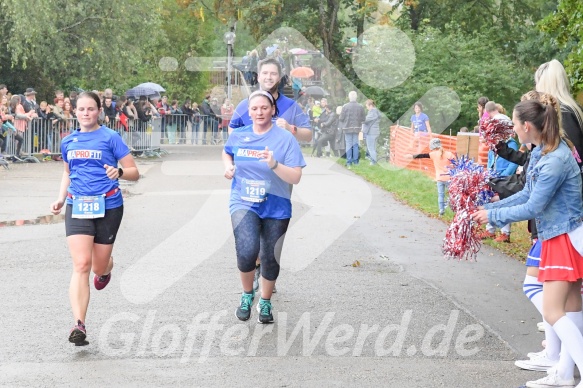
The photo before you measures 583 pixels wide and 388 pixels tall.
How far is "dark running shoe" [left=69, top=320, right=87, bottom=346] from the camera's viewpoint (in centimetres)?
696

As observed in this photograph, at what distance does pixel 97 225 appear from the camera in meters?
7.53

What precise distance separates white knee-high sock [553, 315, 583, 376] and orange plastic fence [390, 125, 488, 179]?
51.3ft

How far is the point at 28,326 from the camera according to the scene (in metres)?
7.72

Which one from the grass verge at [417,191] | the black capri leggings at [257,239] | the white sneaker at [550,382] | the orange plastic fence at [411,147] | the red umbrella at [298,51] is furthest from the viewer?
the red umbrella at [298,51]

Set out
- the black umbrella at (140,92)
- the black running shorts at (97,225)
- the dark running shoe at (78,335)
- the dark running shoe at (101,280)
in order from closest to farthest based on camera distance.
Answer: the dark running shoe at (78,335) → the black running shorts at (97,225) → the dark running shoe at (101,280) → the black umbrella at (140,92)

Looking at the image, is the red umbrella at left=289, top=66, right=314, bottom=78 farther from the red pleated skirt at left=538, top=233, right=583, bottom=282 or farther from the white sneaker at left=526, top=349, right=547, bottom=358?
the red pleated skirt at left=538, top=233, right=583, bottom=282

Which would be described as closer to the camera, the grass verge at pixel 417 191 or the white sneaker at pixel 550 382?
the white sneaker at pixel 550 382

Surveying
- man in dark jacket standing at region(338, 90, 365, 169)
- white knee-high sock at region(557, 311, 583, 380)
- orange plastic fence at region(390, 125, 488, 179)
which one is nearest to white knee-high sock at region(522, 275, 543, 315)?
white knee-high sock at region(557, 311, 583, 380)

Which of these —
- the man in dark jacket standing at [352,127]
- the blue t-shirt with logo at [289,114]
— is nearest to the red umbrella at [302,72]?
the man in dark jacket standing at [352,127]

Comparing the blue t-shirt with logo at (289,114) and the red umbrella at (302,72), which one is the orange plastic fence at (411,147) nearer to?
the red umbrella at (302,72)

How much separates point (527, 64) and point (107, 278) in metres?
36.0

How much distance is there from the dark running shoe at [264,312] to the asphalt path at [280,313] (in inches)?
3.2

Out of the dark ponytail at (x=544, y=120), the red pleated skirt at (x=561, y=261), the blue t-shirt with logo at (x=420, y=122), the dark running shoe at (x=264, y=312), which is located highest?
the dark ponytail at (x=544, y=120)

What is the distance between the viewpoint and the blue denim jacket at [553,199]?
607 centimetres
